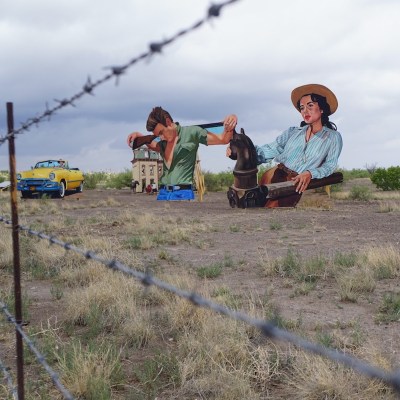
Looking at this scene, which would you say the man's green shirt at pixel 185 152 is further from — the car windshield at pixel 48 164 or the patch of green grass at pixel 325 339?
the patch of green grass at pixel 325 339

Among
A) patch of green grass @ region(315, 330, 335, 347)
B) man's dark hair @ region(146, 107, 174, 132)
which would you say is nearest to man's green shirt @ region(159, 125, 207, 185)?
man's dark hair @ region(146, 107, 174, 132)

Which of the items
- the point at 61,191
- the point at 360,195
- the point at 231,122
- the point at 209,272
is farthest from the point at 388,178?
the point at 209,272

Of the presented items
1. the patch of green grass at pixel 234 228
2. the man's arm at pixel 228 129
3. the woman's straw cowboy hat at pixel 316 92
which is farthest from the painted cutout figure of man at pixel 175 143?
the patch of green grass at pixel 234 228

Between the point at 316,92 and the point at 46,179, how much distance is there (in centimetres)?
1474

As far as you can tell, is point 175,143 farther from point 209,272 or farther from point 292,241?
point 209,272

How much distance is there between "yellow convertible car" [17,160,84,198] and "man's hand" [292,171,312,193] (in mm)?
13523

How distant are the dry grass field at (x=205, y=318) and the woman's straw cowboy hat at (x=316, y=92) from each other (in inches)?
324

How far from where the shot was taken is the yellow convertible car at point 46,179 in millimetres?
28703

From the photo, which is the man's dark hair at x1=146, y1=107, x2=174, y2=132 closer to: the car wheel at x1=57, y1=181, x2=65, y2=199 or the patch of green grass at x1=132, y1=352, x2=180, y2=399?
the car wheel at x1=57, y1=181, x2=65, y2=199

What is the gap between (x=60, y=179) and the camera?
29.7 meters

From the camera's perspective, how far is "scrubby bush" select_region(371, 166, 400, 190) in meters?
33.8

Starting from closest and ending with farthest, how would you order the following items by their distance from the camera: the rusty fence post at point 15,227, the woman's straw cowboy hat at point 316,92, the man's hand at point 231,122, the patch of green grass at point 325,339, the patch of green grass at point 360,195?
the rusty fence post at point 15,227 < the patch of green grass at point 325,339 < the woman's straw cowboy hat at point 316,92 < the man's hand at point 231,122 < the patch of green grass at point 360,195

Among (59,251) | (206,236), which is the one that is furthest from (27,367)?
(206,236)

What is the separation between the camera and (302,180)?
824 inches
